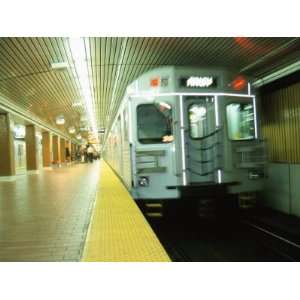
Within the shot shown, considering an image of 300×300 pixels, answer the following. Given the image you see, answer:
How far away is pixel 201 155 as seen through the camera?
7.07 metres

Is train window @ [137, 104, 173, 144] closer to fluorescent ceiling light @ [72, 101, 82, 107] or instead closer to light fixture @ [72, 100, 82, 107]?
light fixture @ [72, 100, 82, 107]

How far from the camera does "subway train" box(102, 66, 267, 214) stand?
6809mm

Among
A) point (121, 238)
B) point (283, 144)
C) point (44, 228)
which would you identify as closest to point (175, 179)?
point (121, 238)

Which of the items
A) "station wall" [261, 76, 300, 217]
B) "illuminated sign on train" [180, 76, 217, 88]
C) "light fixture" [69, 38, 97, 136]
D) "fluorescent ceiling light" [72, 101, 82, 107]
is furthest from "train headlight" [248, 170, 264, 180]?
"fluorescent ceiling light" [72, 101, 82, 107]

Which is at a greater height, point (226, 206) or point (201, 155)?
point (201, 155)

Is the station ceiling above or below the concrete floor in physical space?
above

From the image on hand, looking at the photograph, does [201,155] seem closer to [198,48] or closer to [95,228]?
[95,228]

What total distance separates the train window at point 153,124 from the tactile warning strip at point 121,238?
137 cm

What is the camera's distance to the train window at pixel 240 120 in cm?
720

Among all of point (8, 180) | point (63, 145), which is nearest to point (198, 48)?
point (8, 180)

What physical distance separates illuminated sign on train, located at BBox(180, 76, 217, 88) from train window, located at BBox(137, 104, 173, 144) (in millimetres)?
535

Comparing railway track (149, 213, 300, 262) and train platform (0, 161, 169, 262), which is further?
railway track (149, 213, 300, 262)
